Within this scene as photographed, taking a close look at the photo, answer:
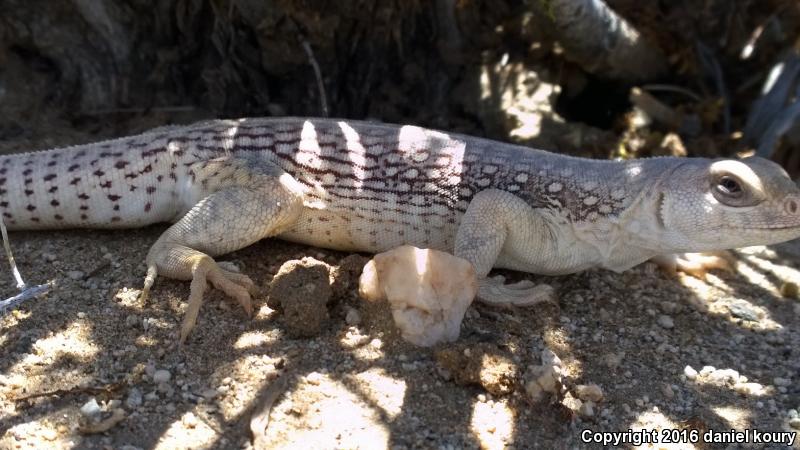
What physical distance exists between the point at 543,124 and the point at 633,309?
7.30 ft

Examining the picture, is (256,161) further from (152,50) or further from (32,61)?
(32,61)

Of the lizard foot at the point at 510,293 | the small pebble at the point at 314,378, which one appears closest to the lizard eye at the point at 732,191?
the lizard foot at the point at 510,293

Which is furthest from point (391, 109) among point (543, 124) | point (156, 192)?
point (156, 192)

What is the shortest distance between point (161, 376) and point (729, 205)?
3030 millimetres

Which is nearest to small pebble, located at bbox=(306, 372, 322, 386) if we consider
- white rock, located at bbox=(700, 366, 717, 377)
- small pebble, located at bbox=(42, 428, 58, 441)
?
small pebble, located at bbox=(42, 428, 58, 441)

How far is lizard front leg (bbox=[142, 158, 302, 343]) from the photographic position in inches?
162

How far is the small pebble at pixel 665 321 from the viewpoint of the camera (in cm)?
444

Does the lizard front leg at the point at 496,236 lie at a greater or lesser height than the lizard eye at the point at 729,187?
lesser

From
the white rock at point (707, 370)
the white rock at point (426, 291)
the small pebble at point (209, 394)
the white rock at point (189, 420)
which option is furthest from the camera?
the white rock at point (707, 370)

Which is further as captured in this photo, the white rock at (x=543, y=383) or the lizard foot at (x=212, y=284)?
the lizard foot at (x=212, y=284)

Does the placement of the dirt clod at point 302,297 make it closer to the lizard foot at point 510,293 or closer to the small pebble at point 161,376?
the small pebble at point 161,376

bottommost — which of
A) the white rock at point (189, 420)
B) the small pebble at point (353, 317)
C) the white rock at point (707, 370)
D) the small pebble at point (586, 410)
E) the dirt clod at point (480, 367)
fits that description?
the white rock at point (707, 370)

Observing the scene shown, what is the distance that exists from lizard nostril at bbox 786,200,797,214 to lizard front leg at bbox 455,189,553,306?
128 cm

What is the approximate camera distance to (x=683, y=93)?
Answer: 23.6 feet
